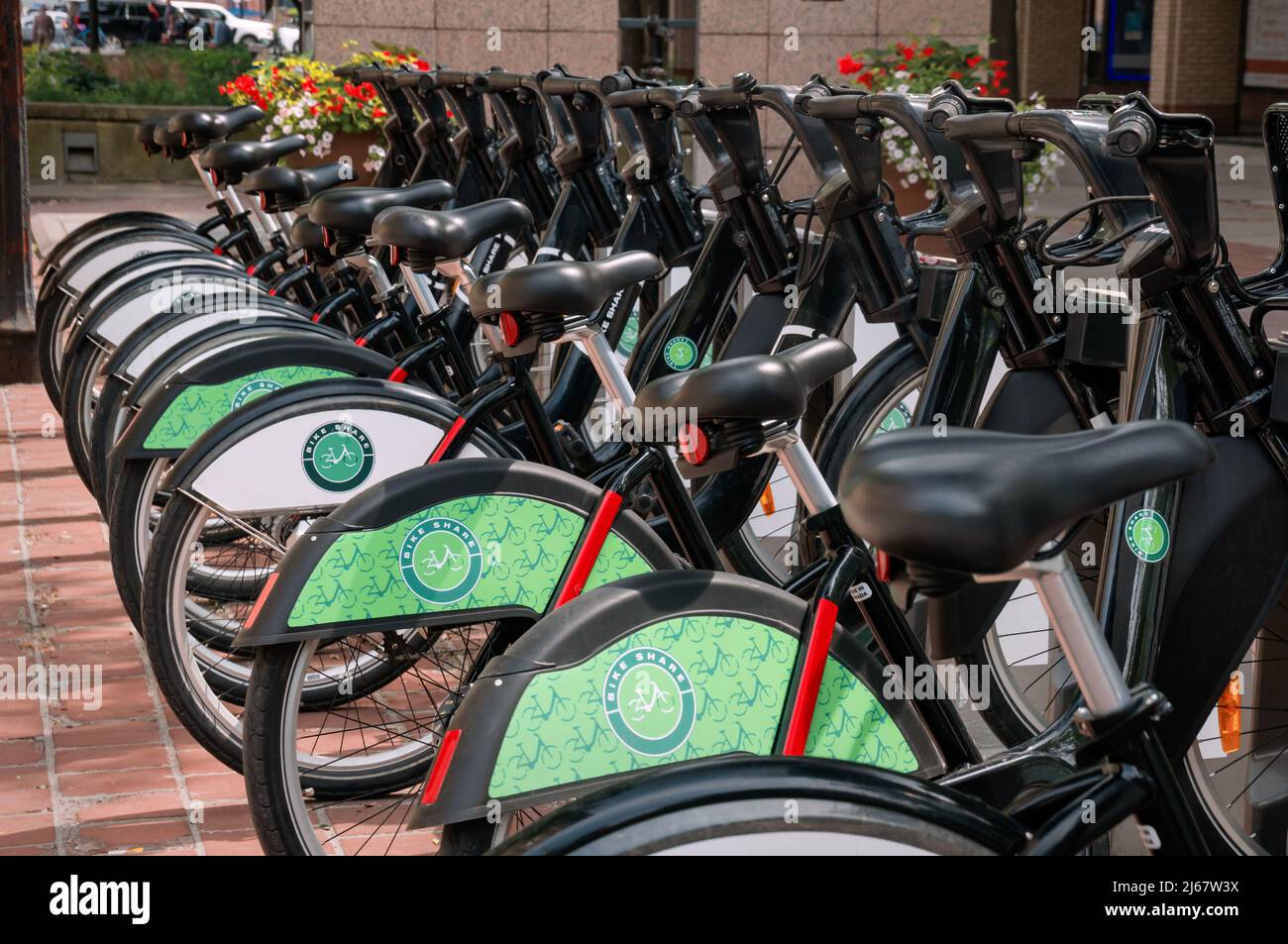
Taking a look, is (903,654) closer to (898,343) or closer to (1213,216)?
(1213,216)

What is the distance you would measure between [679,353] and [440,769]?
80.1 inches

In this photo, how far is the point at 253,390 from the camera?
4.25 metres

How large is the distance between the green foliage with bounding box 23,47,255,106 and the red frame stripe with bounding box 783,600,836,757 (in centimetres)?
1746

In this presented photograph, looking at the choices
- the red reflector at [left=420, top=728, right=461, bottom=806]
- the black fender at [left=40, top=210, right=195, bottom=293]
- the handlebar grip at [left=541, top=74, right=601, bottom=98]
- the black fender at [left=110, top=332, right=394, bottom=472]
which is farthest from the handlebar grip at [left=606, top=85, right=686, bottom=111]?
the black fender at [left=40, top=210, right=195, bottom=293]

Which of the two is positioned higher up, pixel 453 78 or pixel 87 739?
pixel 453 78

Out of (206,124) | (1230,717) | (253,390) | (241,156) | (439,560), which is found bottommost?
(1230,717)

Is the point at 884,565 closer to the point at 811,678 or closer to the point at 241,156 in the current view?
the point at 811,678

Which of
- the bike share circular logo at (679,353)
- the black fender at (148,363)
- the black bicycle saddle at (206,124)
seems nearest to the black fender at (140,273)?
the black fender at (148,363)

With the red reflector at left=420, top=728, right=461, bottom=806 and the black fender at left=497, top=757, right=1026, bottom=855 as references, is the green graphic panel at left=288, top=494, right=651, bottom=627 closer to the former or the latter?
the red reflector at left=420, top=728, right=461, bottom=806

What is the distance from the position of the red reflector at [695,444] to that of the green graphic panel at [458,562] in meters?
0.71

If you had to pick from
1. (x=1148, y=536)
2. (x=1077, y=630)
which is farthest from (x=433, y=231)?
(x=1077, y=630)

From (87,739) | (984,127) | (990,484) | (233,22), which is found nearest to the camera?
(990,484)

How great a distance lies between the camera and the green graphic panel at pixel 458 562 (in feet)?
9.89

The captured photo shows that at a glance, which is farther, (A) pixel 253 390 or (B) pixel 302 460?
(A) pixel 253 390
